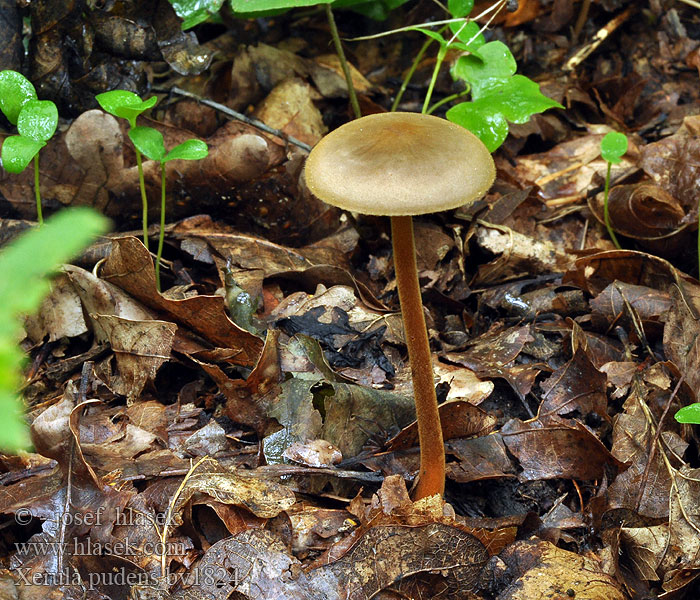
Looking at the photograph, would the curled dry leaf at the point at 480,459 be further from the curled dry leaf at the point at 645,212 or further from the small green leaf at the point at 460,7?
the small green leaf at the point at 460,7

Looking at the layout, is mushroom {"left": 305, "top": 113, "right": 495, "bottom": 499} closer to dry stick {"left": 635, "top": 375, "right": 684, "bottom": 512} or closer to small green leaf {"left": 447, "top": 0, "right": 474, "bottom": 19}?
dry stick {"left": 635, "top": 375, "right": 684, "bottom": 512}

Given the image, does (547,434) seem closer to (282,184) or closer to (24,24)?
(282,184)

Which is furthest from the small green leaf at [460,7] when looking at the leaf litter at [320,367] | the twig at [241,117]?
the twig at [241,117]

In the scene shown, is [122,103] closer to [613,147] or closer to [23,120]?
[23,120]

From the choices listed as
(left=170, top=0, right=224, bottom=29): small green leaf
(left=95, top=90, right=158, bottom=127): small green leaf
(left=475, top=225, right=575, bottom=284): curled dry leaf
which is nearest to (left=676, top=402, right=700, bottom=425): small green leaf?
(left=475, top=225, right=575, bottom=284): curled dry leaf

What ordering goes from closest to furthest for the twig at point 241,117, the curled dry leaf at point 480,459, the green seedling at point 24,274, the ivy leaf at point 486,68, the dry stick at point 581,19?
the green seedling at point 24,274 < the curled dry leaf at point 480,459 < the ivy leaf at point 486,68 < the twig at point 241,117 < the dry stick at point 581,19
